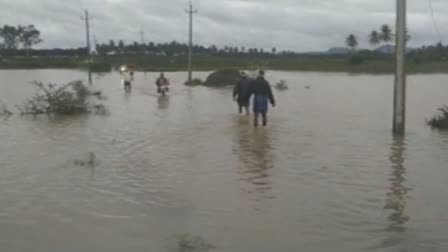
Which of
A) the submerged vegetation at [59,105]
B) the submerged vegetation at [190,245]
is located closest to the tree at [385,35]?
the submerged vegetation at [59,105]

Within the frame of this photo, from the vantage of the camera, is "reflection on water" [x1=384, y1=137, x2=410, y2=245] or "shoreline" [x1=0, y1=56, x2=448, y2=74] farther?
"shoreline" [x1=0, y1=56, x2=448, y2=74]

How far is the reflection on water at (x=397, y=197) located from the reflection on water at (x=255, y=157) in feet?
5.85

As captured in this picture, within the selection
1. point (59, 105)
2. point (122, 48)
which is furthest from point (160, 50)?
point (59, 105)

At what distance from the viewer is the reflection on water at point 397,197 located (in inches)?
354

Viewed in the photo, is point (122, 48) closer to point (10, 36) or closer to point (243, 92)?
point (10, 36)

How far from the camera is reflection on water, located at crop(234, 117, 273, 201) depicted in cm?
1217

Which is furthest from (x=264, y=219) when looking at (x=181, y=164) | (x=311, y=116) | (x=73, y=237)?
(x=311, y=116)

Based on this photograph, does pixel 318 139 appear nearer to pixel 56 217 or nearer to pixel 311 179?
pixel 311 179

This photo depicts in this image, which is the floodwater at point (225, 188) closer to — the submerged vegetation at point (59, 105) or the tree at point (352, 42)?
the submerged vegetation at point (59, 105)

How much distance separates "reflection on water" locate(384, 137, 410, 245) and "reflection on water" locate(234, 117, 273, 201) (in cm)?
178

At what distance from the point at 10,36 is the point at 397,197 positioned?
171146 mm

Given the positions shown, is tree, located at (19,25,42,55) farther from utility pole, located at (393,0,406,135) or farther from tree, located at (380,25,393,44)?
utility pole, located at (393,0,406,135)

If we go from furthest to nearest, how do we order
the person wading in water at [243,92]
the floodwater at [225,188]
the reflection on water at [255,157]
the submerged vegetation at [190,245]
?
the person wading in water at [243,92] < the reflection on water at [255,157] < the floodwater at [225,188] < the submerged vegetation at [190,245]

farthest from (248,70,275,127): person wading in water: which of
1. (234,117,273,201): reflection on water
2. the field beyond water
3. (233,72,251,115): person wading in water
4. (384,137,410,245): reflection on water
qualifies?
the field beyond water
